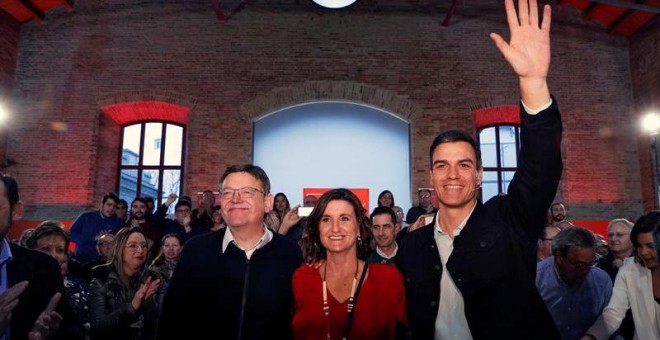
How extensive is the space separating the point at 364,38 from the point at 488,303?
8728 mm

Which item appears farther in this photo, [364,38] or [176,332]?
[364,38]

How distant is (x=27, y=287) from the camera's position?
2.02 meters

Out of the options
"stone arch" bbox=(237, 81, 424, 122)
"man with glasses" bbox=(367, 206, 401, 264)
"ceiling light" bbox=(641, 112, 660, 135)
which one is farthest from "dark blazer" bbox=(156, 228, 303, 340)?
"ceiling light" bbox=(641, 112, 660, 135)

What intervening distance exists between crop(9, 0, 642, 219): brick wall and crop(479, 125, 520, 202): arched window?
105cm

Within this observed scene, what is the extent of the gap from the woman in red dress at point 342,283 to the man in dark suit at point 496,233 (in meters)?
0.21

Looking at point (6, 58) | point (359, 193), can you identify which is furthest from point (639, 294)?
point (6, 58)

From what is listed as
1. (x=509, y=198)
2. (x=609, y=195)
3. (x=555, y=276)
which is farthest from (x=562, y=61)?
(x=509, y=198)

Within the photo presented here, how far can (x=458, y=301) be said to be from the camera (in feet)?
6.24

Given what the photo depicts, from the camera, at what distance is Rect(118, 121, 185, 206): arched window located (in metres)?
10.3

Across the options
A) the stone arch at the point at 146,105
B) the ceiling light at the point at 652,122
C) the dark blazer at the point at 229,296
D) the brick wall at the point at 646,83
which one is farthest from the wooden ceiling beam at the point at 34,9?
the brick wall at the point at 646,83

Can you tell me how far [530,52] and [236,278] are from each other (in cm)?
167

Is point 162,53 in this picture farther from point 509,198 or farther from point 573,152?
point 509,198

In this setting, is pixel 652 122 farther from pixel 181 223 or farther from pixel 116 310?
pixel 116 310

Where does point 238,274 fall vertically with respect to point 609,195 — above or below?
below
